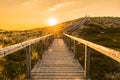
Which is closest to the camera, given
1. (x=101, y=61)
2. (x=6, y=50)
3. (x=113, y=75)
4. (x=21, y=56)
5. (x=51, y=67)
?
(x=6, y=50)

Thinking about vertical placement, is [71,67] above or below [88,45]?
below

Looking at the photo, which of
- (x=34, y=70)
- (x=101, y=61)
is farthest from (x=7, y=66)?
(x=101, y=61)

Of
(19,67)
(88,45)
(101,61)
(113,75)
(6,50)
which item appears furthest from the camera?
(101,61)

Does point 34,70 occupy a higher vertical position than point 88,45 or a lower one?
lower

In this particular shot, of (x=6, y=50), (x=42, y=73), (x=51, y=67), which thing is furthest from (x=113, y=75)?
(x=6, y=50)

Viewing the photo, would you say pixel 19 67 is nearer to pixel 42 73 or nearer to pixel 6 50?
pixel 42 73

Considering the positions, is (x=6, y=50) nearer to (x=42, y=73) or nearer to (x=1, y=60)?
(x=42, y=73)

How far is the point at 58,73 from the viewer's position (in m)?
8.59

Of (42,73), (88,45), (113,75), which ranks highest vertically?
(88,45)

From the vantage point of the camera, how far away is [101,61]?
14992 millimetres

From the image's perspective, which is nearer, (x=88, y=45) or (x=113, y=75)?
(x=88, y=45)

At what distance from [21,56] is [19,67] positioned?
9.74ft

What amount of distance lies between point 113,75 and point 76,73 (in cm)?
317

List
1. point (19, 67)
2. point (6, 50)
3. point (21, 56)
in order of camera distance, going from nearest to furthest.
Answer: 1. point (6, 50)
2. point (19, 67)
3. point (21, 56)
